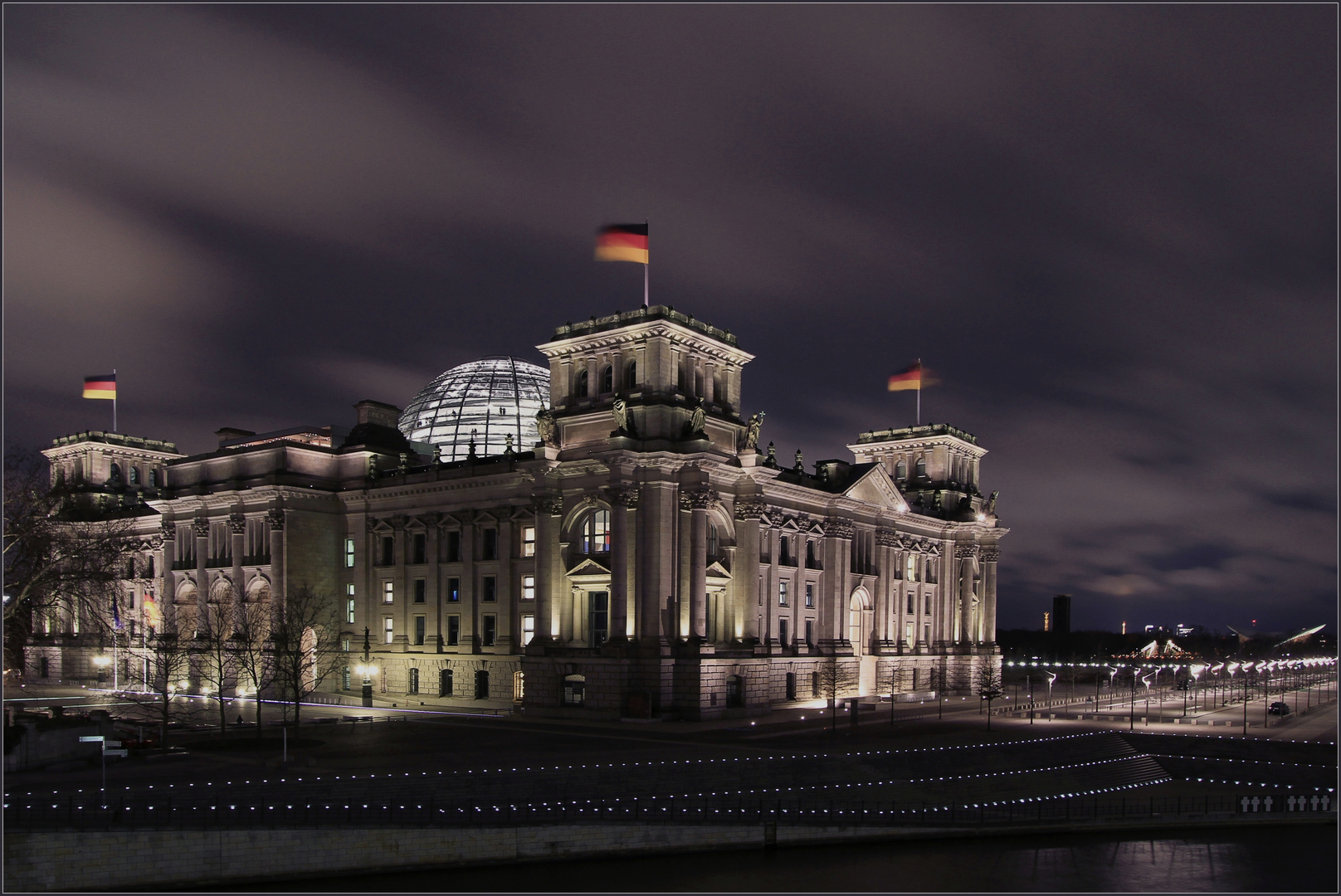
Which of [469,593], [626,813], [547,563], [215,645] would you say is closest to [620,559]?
[547,563]

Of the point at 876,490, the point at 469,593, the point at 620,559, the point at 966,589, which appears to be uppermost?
Result: the point at 876,490

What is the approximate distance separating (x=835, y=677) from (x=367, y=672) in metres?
35.7

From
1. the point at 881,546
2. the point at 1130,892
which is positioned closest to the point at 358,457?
the point at 881,546

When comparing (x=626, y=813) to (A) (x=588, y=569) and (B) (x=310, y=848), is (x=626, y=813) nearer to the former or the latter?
(B) (x=310, y=848)

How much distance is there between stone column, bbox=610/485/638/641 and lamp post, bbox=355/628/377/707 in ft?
66.7

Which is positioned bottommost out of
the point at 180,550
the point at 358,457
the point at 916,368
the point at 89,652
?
the point at 89,652

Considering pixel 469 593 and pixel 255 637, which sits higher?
pixel 469 593

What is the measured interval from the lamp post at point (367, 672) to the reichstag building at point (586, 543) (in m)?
1.10

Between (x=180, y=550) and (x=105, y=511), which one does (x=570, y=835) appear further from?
(x=105, y=511)

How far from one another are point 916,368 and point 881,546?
738 inches

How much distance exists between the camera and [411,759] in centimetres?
4856

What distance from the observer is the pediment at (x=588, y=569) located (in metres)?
75.2

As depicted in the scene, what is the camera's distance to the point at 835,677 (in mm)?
88000

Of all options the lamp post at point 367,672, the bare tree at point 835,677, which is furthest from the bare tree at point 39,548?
the bare tree at point 835,677
